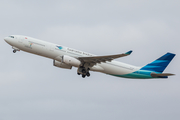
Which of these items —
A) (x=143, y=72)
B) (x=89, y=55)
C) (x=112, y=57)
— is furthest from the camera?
(x=143, y=72)

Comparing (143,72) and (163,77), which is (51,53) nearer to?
(143,72)

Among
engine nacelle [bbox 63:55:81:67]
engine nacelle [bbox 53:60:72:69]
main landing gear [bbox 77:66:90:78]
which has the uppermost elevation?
engine nacelle [bbox 53:60:72:69]

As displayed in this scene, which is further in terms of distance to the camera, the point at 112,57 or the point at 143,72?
the point at 143,72

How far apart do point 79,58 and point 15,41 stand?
1146 cm

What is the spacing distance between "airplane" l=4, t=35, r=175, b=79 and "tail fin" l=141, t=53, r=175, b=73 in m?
0.92

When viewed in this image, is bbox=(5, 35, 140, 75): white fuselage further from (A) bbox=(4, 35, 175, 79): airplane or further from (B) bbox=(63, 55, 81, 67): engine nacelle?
(B) bbox=(63, 55, 81, 67): engine nacelle

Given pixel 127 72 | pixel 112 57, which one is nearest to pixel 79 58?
pixel 112 57

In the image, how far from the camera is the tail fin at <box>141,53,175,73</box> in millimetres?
60125

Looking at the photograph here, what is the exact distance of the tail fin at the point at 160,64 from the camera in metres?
60.1

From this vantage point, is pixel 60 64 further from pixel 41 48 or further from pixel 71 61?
pixel 41 48

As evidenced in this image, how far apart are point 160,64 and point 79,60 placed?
57.0ft

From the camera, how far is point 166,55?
61219 mm

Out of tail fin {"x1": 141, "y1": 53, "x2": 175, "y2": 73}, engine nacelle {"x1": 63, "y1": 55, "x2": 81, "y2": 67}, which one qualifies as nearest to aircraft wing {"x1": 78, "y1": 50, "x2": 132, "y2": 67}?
engine nacelle {"x1": 63, "y1": 55, "x2": 81, "y2": 67}

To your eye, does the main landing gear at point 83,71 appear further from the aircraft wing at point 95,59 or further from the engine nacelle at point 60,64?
the engine nacelle at point 60,64
